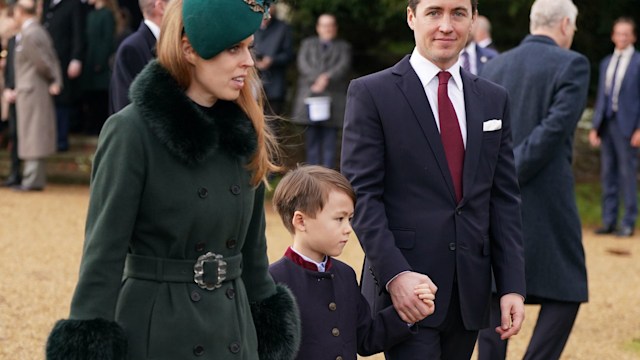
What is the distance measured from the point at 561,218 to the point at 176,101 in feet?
9.65

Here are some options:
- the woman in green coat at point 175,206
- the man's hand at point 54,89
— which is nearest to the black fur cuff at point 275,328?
the woman in green coat at point 175,206

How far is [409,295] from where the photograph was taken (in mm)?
3910

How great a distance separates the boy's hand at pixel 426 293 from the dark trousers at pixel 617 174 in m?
8.91

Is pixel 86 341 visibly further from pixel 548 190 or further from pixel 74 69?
pixel 74 69

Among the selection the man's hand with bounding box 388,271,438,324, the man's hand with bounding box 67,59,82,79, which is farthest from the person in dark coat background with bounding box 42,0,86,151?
the man's hand with bounding box 388,271,438,324

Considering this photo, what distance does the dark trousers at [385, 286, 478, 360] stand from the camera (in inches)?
162

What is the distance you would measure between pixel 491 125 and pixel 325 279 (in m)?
0.80

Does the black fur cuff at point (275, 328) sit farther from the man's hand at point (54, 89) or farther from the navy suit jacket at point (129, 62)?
the man's hand at point (54, 89)

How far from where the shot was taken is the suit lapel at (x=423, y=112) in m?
4.11

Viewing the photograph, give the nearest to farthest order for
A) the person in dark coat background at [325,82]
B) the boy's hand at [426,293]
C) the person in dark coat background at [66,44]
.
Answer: the boy's hand at [426,293]
the person in dark coat background at [325,82]
the person in dark coat background at [66,44]

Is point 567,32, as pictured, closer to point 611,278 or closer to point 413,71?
point 413,71

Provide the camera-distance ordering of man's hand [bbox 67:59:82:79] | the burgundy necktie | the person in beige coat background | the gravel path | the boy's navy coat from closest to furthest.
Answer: the boy's navy coat → the burgundy necktie → the gravel path → the person in beige coat background → man's hand [bbox 67:59:82:79]

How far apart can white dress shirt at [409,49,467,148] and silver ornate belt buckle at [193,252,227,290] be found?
47.2 inches

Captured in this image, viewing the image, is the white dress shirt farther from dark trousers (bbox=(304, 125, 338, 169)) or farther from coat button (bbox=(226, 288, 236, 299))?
dark trousers (bbox=(304, 125, 338, 169))
